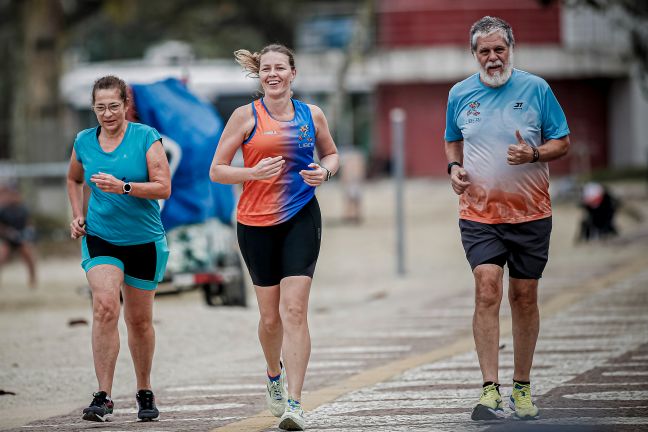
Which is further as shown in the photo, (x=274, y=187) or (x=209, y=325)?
(x=209, y=325)

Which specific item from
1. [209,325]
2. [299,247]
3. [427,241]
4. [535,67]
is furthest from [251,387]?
[535,67]

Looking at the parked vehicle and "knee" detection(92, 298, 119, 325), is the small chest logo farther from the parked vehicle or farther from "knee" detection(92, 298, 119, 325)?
the parked vehicle

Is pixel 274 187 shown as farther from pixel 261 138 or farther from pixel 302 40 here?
pixel 302 40

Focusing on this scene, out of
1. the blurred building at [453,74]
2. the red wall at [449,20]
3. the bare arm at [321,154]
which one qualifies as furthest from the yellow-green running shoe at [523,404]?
the red wall at [449,20]

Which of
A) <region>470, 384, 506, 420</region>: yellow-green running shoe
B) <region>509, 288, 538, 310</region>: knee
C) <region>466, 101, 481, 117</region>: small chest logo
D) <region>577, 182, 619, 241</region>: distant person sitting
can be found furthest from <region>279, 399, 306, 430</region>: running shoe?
<region>577, 182, 619, 241</region>: distant person sitting

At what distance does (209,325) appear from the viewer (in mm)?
14383

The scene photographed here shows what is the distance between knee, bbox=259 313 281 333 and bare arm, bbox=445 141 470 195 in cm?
118

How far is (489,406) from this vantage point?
7957 millimetres

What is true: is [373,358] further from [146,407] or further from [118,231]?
[118,231]

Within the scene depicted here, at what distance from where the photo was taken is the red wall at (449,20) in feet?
155

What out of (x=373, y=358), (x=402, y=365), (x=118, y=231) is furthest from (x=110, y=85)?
(x=373, y=358)

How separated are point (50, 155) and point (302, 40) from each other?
20.7 meters

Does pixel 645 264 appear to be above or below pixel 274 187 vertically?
below

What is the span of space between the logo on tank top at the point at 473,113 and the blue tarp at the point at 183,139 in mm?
7226
